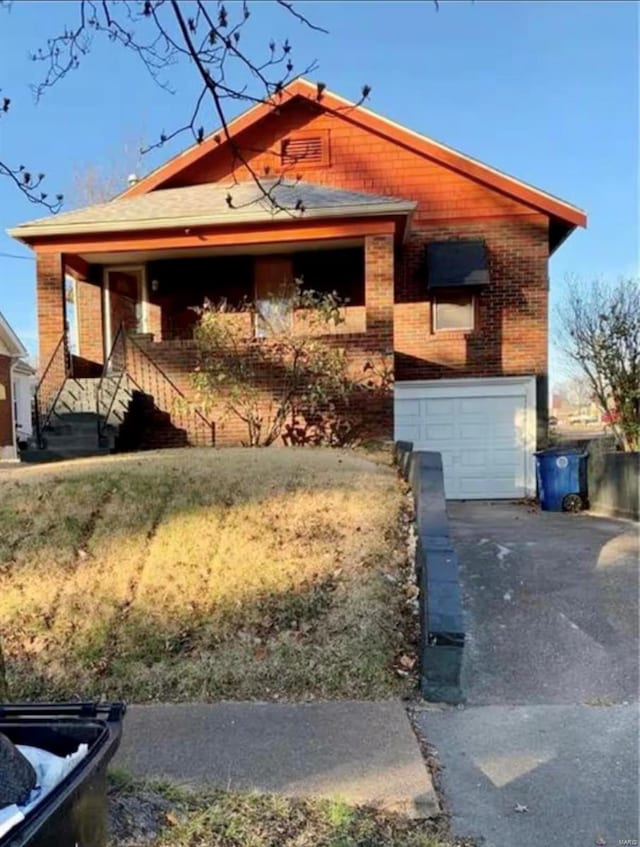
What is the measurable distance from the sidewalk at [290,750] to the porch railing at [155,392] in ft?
25.0

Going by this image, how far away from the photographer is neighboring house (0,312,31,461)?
22406 mm

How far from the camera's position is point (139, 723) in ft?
12.8

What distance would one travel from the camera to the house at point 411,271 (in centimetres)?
1309

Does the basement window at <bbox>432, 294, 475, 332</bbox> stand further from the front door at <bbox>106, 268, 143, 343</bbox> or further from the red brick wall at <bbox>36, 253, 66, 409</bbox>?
the red brick wall at <bbox>36, 253, 66, 409</bbox>

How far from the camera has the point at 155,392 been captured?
11.7 meters

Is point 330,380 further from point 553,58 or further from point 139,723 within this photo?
point 139,723

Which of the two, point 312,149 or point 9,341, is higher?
point 312,149

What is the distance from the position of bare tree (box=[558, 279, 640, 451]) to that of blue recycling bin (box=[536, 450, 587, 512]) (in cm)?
101

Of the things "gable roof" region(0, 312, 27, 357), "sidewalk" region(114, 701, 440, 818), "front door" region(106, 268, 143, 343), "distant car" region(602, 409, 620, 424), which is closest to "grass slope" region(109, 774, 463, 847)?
"sidewalk" region(114, 701, 440, 818)

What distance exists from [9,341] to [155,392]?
15.0 metres

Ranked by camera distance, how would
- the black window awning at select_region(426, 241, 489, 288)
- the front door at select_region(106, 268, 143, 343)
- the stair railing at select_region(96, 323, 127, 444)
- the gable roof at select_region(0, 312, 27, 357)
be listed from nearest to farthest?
the stair railing at select_region(96, 323, 127, 444)
the black window awning at select_region(426, 241, 489, 288)
the front door at select_region(106, 268, 143, 343)
the gable roof at select_region(0, 312, 27, 357)

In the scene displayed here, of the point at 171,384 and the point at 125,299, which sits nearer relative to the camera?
the point at 171,384

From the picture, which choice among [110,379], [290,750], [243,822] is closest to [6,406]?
[110,379]

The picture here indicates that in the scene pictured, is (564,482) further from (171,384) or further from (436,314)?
(171,384)
